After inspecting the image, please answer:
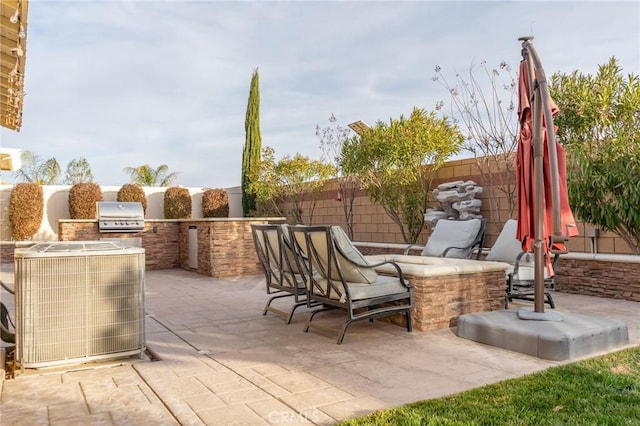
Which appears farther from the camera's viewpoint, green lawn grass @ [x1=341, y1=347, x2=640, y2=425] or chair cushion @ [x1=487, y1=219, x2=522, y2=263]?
chair cushion @ [x1=487, y1=219, x2=522, y2=263]

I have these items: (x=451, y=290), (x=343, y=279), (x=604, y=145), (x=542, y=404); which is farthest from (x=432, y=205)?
(x=542, y=404)

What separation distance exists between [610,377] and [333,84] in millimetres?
11463

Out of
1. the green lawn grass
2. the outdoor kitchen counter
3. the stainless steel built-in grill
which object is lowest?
the green lawn grass

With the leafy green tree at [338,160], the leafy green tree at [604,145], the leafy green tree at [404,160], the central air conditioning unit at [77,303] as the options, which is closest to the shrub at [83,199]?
the leafy green tree at [338,160]

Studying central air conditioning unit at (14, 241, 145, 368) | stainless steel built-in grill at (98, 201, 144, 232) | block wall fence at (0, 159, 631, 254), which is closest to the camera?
central air conditioning unit at (14, 241, 145, 368)

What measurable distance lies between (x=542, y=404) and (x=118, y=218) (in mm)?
10065

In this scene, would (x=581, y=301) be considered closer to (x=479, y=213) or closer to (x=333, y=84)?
(x=479, y=213)

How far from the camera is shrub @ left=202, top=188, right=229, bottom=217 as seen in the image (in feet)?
54.5

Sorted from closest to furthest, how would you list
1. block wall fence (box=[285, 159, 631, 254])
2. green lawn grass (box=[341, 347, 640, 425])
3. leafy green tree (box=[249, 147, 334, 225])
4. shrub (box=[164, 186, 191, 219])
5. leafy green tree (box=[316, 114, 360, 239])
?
green lawn grass (box=[341, 347, 640, 425]) → block wall fence (box=[285, 159, 631, 254]) → leafy green tree (box=[316, 114, 360, 239]) → leafy green tree (box=[249, 147, 334, 225]) → shrub (box=[164, 186, 191, 219])

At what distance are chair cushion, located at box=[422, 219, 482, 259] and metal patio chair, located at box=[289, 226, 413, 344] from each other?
2553 millimetres

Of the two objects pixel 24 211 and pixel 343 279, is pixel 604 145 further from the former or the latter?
pixel 24 211

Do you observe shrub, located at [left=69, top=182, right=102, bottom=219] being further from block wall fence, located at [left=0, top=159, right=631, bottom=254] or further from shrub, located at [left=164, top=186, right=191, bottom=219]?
shrub, located at [left=164, top=186, right=191, bottom=219]

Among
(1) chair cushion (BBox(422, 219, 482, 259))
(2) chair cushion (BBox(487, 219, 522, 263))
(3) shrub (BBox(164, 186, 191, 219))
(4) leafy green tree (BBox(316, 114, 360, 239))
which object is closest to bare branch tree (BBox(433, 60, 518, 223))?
(1) chair cushion (BBox(422, 219, 482, 259))

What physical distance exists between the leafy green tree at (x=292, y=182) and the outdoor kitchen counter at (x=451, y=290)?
29.1 ft
